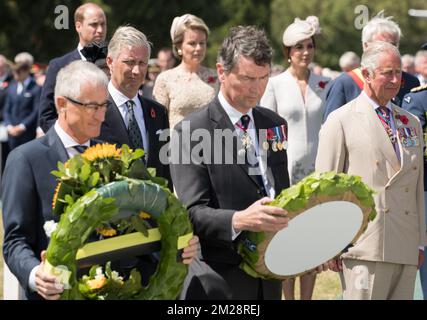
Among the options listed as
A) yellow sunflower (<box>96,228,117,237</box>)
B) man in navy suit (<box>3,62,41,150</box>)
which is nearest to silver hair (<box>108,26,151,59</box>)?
yellow sunflower (<box>96,228,117,237</box>)

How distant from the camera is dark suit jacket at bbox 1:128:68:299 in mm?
4816

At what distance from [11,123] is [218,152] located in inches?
527

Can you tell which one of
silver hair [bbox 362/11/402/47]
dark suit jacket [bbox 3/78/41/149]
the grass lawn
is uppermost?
silver hair [bbox 362/11/402/47]

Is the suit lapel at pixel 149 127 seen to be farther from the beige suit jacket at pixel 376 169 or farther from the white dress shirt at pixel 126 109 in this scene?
the beige suit jacket at pixel 376 169

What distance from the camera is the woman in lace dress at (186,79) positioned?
357 inches

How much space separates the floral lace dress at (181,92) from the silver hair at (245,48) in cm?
347

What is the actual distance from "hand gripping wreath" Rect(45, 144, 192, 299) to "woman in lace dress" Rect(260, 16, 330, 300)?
4464 mm

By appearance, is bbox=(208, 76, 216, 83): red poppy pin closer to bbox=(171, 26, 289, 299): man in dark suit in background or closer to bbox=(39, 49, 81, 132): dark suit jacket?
bbox=(39, 49, 81, 132): dark suit jacket

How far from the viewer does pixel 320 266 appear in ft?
17.4

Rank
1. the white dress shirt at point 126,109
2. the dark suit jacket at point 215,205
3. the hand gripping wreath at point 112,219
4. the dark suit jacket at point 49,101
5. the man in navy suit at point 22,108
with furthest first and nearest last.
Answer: the man in navy suit at point 22,108
the dark suit jacket at point 49,101
the white dress shirt at point 126,109
the dark suit jacket at point 215,205
the hand gripping wreath at point 112,219

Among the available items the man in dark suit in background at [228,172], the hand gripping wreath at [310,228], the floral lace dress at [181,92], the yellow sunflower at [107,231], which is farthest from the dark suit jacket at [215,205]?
the floral lace dress at [181,92]


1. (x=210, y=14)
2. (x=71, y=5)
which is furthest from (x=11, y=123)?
(x=210, y=14)

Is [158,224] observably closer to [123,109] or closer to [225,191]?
[225,191]

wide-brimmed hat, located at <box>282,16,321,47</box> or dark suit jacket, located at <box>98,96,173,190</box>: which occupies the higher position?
wide-brimmed hat, located at <box>282,16,321,47</box>
